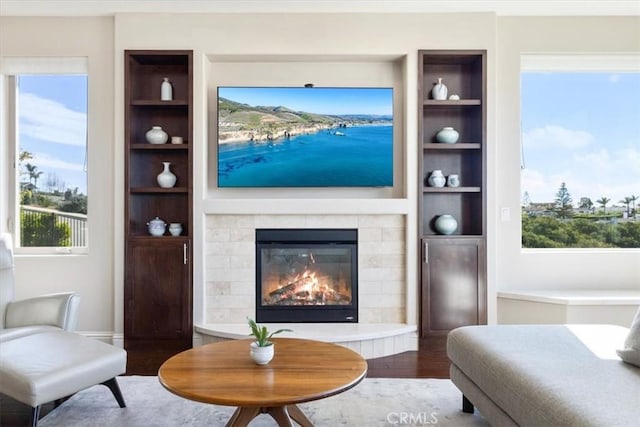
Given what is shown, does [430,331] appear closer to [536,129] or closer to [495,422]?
[495,422]

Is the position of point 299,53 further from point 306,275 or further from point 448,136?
point 306,275

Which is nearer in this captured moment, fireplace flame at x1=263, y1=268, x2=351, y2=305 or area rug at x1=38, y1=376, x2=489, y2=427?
area rug at x1=38, y1=376, x2=489, y2=427

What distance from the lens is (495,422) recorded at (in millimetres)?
1838

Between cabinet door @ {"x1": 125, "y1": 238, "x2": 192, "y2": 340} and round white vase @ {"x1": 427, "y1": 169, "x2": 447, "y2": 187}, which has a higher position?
round white vase @ {"x1": 427, "y1": 169, "x2": 447, "y2": 187}

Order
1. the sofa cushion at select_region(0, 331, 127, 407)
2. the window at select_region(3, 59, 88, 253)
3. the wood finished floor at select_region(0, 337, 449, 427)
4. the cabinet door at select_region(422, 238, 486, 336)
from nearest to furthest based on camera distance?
the sofa cushion at select_region(0, 331, 127, 407), the wood finished floor at select_region(0, 337, 449, 427), the cabinet door at select_region(422, 238, 486, 336), the window at select_region(3, 59, 88, 253)

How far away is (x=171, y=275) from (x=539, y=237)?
129 inches

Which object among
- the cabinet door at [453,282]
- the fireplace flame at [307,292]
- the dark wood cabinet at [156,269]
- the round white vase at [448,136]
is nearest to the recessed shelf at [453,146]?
the round white vase at [448,136]

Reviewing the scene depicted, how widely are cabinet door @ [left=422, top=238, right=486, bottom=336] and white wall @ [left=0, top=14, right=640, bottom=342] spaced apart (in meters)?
0.12

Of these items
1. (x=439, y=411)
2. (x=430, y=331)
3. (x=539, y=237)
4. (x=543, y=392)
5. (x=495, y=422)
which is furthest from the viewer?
(x=539, y=237)

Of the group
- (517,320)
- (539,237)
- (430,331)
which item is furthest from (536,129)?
(430,331)

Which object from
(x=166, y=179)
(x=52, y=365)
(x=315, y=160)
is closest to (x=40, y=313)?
(x=52, y=365)

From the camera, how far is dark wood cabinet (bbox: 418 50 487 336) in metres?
3.49

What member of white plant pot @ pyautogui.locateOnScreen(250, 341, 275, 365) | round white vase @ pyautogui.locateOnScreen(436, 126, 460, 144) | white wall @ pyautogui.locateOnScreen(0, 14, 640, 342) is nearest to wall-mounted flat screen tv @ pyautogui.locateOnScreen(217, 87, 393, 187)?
white wall @ pyautogui.locateOnScreen(0, 14, 640, 342)

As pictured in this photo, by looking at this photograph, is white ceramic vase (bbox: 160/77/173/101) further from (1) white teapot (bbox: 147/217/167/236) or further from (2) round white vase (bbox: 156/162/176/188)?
(1) white teapot (bbox: 147/217/167/236)
